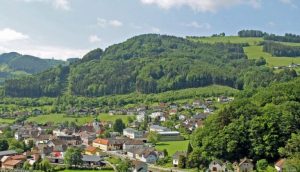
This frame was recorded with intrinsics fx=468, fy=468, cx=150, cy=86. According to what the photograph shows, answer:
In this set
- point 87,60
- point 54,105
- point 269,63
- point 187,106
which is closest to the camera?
point 187,106

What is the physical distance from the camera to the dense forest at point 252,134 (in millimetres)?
55312

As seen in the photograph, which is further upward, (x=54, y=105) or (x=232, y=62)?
(x=232, y=62)

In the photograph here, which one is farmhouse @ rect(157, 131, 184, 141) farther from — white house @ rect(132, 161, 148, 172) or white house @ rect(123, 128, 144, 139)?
white house @ rect(132, 161, 148, 172)

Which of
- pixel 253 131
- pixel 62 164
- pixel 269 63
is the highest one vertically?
pixel 269 63

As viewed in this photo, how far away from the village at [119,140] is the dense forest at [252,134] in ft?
6.67

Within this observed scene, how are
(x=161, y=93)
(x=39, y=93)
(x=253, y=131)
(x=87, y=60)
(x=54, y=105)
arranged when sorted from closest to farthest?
(x=253, y=131) < (x=54, y=105) < (x=161, y=93) < (x=39, y=93) < (x=87, y=60)

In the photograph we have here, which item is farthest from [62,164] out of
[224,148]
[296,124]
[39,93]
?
[39,93]

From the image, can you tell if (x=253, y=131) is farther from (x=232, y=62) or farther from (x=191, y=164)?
(x=232, y=62)

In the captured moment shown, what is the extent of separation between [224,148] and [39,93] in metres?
107

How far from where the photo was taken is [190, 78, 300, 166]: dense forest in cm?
5531

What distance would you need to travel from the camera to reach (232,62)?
181 m

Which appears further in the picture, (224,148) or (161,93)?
(161,93)

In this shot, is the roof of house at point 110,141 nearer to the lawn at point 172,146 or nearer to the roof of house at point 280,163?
the lawn at point 172,146

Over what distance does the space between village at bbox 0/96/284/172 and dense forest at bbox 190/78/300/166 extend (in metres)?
2.03
